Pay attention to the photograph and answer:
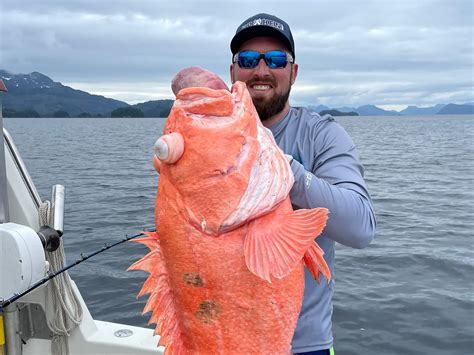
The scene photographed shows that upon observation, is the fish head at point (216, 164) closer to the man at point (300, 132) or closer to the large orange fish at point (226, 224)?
the large orange fish at point (226, 224)

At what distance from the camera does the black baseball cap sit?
2.72 meters

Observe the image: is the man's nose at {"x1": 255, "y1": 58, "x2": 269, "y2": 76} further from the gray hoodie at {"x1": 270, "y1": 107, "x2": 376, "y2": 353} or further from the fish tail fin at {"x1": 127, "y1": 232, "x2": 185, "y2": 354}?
the fish tail fin at {"x1": 127, "y1": 232, "x2": 185, "y2": 354}

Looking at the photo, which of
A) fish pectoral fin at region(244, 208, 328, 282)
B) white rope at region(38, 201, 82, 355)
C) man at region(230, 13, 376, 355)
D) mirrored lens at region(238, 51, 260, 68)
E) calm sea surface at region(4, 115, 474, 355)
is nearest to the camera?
fish pectoral fin at region(244, 208, 328, 282)

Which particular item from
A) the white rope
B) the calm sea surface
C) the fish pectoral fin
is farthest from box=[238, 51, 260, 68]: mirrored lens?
the calm sea surface

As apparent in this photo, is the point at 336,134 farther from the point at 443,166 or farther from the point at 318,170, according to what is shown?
the point at 443,166

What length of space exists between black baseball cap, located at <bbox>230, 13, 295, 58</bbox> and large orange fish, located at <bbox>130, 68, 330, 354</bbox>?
29.5 inches

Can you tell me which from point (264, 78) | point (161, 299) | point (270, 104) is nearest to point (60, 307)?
point (161, 299)

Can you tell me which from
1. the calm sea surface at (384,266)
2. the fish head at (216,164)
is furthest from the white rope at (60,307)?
the calm sea surface at (384,266)

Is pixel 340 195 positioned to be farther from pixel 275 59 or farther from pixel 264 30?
pixel 264 30

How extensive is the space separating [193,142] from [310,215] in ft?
1.82

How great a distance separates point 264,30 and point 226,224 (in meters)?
1.28

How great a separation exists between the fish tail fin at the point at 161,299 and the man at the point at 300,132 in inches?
26.9

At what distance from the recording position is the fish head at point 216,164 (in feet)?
→ 6.36

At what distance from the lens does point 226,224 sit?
1938 millimetres
